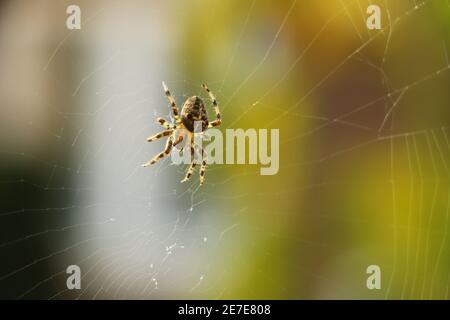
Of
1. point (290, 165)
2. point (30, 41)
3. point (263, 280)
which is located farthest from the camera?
point (30, 41)

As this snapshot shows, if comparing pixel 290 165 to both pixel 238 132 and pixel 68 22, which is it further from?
pixel 68 22

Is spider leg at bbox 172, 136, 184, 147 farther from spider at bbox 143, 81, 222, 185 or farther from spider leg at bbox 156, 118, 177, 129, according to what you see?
spider leg at bbox 156, 118, 177, 129

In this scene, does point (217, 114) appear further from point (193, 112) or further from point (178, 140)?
point (178, 140)

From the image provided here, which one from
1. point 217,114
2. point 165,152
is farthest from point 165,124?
point 217,114

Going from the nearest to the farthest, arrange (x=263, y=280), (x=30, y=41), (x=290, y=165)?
(x=263, y=280) < (x=290, y=165) < (x=30, y=41)

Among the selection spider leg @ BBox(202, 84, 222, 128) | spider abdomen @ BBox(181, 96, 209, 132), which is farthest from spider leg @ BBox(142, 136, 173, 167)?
spider leg @ BBox(202, 84, 222, 128)

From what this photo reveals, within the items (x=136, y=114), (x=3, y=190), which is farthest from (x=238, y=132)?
(x=3, y=190)
